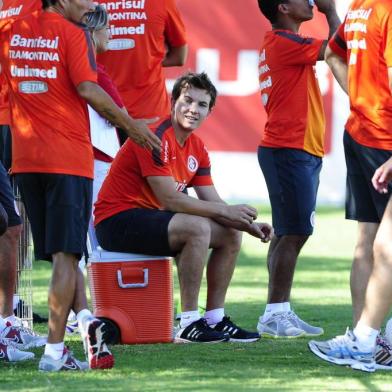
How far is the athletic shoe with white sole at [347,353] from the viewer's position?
19.9 feet

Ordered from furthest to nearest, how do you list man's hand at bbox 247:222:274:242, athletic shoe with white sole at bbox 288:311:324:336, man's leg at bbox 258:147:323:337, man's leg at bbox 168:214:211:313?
man's leg at bbox 258:147:323:337
athletic shoe with white sole at bbox 288:311:324:336
man's hand at bbox 247:222:274:242
man's leg at bbox 168:214:211:313

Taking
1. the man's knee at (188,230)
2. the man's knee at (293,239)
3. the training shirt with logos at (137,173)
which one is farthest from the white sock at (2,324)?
the man's knee at (293,239)

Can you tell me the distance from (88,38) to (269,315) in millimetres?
2311

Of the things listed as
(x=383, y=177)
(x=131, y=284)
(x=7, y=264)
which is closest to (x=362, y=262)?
(x=383, y=177)

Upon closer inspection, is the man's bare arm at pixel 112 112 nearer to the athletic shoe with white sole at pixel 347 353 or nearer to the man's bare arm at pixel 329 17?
the athletic shoe with white sole at pixel 347 353

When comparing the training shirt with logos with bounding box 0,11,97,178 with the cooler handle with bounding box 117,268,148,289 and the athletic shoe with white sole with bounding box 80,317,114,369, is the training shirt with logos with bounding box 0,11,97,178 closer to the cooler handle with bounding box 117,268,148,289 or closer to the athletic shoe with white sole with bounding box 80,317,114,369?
the athletic shoe with white sole with bounding box 80,317,114,369

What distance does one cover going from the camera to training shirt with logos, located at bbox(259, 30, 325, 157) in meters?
7.70

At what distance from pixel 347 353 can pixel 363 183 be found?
2.86 ft

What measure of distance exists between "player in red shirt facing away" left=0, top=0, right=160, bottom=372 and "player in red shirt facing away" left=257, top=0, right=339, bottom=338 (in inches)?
68.9

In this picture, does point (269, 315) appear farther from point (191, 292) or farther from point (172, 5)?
point (172, 5)

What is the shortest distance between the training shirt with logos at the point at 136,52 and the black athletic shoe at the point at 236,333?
5.40 ft

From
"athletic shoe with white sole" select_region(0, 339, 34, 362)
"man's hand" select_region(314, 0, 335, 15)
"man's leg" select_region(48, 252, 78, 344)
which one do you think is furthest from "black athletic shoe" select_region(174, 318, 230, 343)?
"man's hand" select_region(314, 0, 335, 15)

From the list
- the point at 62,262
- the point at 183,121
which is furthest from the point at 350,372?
the point at 183,121

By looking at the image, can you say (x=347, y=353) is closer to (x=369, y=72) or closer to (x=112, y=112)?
(x=369, y=72)
